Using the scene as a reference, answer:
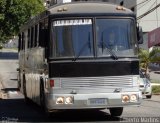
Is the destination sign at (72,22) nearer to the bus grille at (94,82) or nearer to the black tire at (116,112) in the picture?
the bus grille at (94,82)

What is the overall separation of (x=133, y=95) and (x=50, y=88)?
217cm

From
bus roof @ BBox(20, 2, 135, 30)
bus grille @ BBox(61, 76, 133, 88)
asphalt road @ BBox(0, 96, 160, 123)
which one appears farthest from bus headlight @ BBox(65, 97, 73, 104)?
bus roof @ BBox(20, 2, 135, 30)

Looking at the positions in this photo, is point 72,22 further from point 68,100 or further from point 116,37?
point 68,100

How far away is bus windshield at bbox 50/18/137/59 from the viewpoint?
1512 cm

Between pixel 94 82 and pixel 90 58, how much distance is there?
64 cm

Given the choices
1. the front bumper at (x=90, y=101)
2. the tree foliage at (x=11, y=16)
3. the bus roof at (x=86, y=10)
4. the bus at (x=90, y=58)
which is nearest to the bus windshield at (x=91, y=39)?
the bus at (x=90, y=58)

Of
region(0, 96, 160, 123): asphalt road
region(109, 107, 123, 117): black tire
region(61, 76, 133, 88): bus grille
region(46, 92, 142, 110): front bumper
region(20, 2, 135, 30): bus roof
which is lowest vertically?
region(0, 96, 160, 123): asphalt road

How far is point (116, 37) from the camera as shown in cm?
1537

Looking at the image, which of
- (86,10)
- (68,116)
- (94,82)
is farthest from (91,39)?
(68,116)

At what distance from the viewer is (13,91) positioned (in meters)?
31.5

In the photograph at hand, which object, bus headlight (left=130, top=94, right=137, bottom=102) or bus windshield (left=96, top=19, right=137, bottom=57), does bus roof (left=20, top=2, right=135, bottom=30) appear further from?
bus headlight (left=130, top=94, right=137, bottom=102)

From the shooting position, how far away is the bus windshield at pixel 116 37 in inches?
599

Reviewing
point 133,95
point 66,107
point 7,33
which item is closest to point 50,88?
point 66,107

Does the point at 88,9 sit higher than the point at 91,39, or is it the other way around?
the point at 88,9
